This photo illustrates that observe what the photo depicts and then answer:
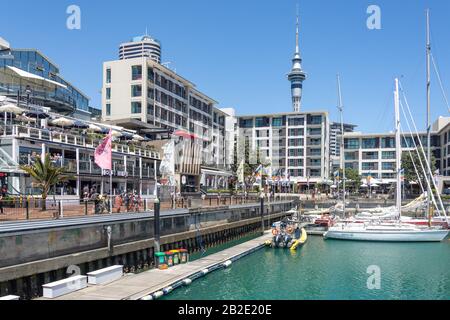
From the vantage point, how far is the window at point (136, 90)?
83188 mm

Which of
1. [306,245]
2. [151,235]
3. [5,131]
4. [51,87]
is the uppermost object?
[51,87]

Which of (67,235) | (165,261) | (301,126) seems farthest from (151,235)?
(301,126)

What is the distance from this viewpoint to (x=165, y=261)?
96.3ft

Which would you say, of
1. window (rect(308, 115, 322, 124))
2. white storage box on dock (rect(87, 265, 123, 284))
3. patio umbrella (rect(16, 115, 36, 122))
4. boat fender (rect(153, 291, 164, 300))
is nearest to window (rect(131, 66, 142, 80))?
patio umbrella (rect(16, 115, 36, 122))

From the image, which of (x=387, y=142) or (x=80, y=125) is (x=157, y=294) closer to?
(x=80, y=125)

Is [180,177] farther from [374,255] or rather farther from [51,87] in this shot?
[374,255]

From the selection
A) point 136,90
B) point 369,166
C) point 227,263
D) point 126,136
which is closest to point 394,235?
point 227,263

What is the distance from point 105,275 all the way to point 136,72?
64.9 meters

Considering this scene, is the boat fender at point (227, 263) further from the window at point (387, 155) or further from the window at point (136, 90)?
the window at point (387, 155)

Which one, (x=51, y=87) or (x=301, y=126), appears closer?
(x=51, y=87)

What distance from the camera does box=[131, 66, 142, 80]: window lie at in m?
83.4

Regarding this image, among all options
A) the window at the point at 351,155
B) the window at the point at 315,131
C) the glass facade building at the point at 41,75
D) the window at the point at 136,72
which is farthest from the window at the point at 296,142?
the glass facade building at the point at 41,75

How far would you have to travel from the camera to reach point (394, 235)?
5069 cm
